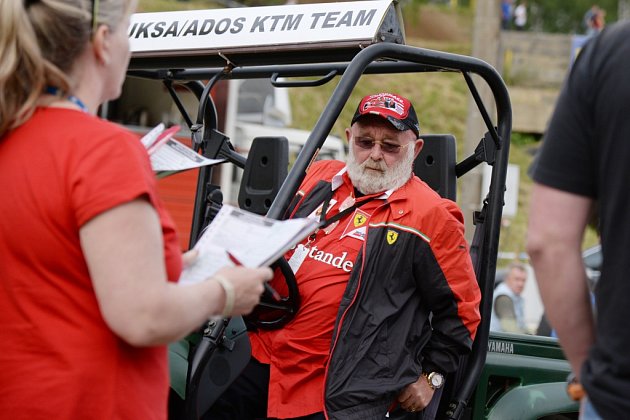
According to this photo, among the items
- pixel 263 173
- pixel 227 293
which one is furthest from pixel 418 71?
pixel 227 293

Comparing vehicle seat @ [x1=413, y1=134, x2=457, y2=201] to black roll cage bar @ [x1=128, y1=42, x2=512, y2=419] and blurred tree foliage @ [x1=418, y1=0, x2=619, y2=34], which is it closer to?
black roll cage bar @ [x1=128, y1=42, x2=512, y2=419]

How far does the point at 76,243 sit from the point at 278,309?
1623mm

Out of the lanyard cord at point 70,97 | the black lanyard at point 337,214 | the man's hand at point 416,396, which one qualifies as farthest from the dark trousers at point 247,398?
the lanyard cord at point 70,97

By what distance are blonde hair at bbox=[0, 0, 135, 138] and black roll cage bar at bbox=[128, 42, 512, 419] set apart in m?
1.01

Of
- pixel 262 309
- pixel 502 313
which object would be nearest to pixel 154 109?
pixel 502 313

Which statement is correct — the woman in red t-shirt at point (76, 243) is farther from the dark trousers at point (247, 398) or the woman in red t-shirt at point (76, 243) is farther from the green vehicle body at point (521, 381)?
the green vehicle body at point (521, 381)

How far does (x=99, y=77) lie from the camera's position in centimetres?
188

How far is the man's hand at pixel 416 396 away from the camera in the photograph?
323 centimetres

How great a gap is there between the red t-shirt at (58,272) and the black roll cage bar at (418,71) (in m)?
1.02

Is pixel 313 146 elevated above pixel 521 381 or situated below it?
above

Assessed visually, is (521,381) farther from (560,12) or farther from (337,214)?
(560,12)

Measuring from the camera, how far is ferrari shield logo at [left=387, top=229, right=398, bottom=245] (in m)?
3.27

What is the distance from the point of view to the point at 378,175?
3.57 m

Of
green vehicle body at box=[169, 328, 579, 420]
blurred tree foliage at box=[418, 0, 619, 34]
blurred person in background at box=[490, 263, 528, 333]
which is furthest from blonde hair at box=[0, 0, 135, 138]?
blurred tree foliage at box=[418, 0, 619, 34]
